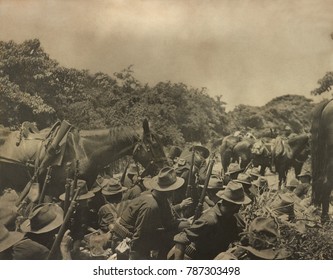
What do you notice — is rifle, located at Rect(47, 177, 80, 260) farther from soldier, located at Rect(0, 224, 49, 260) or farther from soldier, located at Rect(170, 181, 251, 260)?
soldier, located at Rect(170, 181, 251, 260)

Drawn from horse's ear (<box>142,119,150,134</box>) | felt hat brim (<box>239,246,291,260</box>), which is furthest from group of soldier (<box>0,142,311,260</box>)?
horse's ear (<box>142,119,150,134</box>)

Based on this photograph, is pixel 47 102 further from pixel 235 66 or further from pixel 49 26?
pixel 235 66

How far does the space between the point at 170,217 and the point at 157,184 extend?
1.48 feet

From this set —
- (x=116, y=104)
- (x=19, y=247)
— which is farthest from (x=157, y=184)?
(x=19, y=247)

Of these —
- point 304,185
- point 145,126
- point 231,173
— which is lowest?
point 304,185

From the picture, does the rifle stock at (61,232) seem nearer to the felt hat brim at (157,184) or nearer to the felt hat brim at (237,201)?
the felt hat brim at (157,184)

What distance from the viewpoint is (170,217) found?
7.79 m

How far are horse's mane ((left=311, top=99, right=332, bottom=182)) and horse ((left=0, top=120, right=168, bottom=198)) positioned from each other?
6.54 ft

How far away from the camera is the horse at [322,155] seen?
811cm

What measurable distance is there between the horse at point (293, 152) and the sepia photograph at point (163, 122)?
0.8 inches

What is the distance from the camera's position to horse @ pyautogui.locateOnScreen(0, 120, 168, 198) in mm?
8109

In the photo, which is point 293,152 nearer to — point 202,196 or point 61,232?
point 202,196

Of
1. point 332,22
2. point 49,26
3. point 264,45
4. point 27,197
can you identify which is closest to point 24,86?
point 49,26
